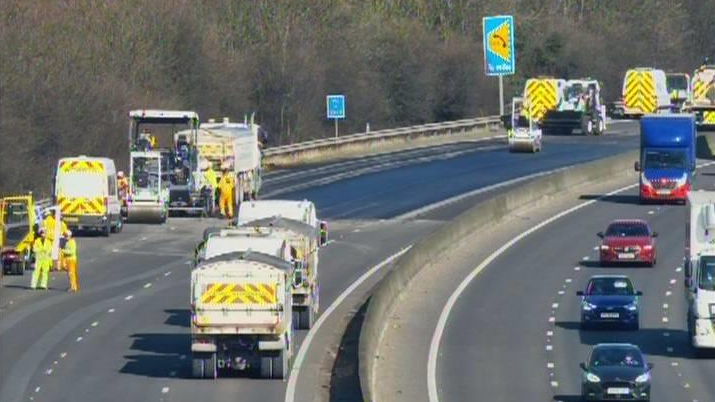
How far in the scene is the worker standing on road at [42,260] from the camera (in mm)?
51287

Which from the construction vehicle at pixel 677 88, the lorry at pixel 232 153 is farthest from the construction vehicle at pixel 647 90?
the lorry at pixel 232 153

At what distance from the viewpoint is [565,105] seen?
108m

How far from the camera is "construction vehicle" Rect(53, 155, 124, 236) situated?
62312mm

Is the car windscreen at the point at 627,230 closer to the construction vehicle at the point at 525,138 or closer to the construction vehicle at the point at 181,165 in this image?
the construction vehicle at the point at 181,165

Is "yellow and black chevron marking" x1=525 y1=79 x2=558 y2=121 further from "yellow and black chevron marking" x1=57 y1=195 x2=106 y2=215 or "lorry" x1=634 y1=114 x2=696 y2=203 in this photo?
"yellow and black chevron marking" x1=57 y1=195 x2=106 y2=215

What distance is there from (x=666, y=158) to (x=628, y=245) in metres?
16.2

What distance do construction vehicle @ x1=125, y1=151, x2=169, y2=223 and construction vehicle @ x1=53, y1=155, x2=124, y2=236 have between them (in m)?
2.93

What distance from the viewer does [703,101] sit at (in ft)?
343

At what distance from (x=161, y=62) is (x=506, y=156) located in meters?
22.4

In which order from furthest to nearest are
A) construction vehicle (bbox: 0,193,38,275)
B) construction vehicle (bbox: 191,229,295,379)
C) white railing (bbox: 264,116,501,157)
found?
white railing (bbox: 264,116,501,157), construction vehicle (bbox: 0,193,38,275), construction vehicle (bbox: 191,229,295,379)

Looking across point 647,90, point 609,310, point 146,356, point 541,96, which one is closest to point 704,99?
point 541,96

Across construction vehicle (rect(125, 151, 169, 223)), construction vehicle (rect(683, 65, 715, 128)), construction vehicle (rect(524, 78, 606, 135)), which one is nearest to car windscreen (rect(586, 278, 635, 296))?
construction vehicle (rect(125, 151, 169, 223))

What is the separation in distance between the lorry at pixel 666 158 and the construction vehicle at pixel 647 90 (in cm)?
3703

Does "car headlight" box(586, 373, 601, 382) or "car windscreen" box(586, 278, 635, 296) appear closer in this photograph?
"car headlight" box(586, 373, 601, 382)
